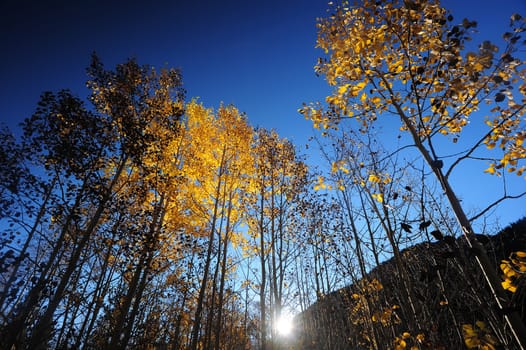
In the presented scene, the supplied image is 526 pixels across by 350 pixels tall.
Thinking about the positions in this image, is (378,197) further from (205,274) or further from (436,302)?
(205,274)

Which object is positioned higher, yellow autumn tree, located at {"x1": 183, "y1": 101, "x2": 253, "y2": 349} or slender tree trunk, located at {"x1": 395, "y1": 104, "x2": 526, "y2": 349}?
yellow autumn tree, located at {"x1": 183, "y1": 101, "x2": 253, "y2": 349}

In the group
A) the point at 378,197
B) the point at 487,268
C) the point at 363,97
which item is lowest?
the point at 487,268

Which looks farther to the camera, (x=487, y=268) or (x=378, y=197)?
(x=378, y=197)

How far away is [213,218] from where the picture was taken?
857 cm

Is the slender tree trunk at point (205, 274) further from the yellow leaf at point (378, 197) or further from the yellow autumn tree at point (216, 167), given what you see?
the yellow leaf at point (378, 197)

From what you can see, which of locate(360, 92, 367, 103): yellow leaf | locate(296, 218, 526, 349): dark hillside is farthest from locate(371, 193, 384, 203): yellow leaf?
locate(360, 92, 367, 103): yellow leaf

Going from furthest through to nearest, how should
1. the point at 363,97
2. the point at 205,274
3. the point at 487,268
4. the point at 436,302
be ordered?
the point at 205,274 → the point at 436,302 → the point at 363,97 → the point at 487,268

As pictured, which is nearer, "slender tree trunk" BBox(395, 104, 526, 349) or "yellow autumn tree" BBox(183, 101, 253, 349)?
"slender tree trunk" BBox(395, 104, 526, 349)

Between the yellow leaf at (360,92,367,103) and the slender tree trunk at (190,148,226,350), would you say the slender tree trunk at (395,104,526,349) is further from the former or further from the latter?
the slender tree trunk at (190,148,226,350)

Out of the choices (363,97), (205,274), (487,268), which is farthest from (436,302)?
(205,274)

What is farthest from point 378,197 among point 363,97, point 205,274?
point 205,274

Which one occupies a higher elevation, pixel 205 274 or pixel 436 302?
pixel 205 274

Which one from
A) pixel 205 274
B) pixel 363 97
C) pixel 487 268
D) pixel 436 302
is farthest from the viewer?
pixel 205 274

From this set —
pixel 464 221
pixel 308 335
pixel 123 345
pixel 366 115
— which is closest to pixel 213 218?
pixel 123 345
